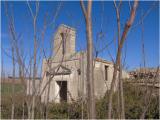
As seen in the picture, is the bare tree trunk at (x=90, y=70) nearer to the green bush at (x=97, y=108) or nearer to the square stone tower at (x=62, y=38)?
the square stone tower at (x=62, y=38)

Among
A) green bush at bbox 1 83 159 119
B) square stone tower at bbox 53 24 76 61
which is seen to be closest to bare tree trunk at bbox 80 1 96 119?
square stone tower at bbox 53 24 76 61

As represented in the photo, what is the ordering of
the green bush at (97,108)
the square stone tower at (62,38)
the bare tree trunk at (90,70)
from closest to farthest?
1. the bare tree trunk at (90,70)
2. the square stone tower at (62,38)
3. the green bush at (97,108)

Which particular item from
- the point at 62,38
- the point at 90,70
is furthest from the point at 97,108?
the point at 90,70

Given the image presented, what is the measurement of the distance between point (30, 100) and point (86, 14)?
1601 mm

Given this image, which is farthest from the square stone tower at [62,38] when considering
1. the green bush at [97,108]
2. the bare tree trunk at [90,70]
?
the bare tree trunk at [90,70]

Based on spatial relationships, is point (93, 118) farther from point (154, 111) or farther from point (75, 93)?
point (75, 93)

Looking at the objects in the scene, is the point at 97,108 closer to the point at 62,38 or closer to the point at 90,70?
the point at 62,38

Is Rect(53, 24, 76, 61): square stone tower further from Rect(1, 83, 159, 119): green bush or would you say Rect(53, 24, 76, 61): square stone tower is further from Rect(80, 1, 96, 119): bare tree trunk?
Rect(80, 1, 96, 119): bare tree trunk

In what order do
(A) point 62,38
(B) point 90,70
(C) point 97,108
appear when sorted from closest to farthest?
1. (B) point 90,70
2. (A) point 62,38
3. (C) point 97,108

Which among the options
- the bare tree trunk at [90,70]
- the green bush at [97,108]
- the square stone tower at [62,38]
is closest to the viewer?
the bare tree trunk at [90,70]

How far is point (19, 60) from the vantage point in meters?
2.21

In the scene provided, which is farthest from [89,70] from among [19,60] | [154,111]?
[154,111]

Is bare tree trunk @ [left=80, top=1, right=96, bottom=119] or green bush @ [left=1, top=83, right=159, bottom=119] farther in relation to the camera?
green bush @ [left=1, top=83, right=159, bottom=119]

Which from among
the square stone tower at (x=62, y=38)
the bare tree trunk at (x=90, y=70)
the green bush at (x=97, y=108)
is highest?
the square stone tower at (x=62, y=38)
